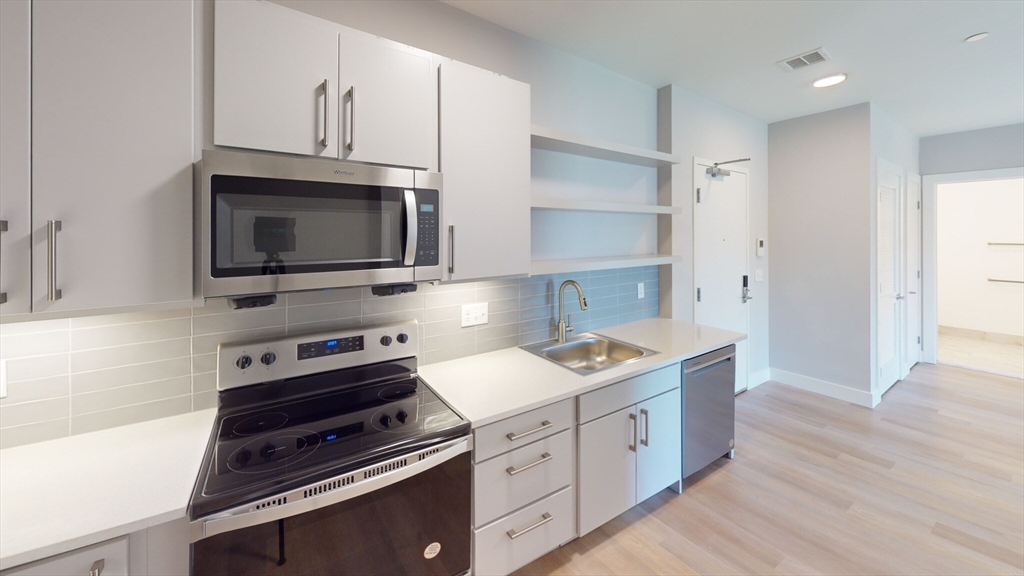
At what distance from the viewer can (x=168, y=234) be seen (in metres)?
1.19

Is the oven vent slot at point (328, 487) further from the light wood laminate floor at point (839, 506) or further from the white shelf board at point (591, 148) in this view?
the white shelf board at point (591, 148)

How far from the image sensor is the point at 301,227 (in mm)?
1349

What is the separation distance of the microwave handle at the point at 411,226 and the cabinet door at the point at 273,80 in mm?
288

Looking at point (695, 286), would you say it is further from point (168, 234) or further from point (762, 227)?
point (168, 234)

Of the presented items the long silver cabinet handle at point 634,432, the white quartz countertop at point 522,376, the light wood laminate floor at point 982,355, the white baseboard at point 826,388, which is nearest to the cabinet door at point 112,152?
the white quartz countertop at point 522,376

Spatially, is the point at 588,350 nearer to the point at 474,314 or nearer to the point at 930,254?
the point at 474,314

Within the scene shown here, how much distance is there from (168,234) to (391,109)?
2.67 ft

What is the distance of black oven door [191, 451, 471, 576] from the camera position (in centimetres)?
108

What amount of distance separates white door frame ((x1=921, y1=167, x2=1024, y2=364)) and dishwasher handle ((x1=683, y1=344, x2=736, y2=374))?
4.05m

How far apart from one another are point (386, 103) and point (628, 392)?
1.65 meters

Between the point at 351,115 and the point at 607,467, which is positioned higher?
the point at 351,115

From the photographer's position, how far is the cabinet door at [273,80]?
1251mm

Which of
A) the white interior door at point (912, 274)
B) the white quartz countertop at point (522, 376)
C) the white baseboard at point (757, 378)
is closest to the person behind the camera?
the white quartz countertop at point (522, 376)

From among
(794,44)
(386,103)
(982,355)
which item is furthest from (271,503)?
(982,355)
